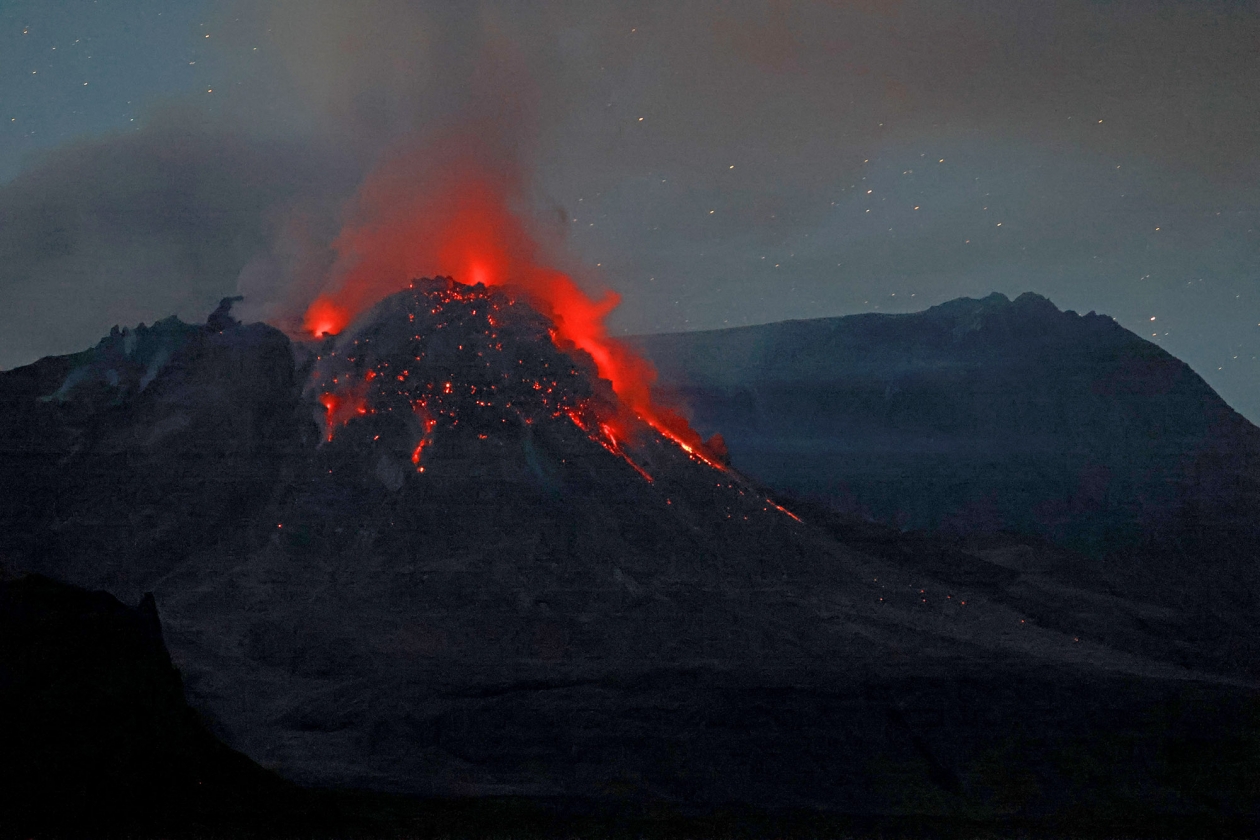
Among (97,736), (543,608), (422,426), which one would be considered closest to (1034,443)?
(422,426)

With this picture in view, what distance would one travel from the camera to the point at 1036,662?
73.6 metres

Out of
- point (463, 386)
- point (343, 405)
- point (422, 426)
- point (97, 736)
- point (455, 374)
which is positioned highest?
point (455, 374)

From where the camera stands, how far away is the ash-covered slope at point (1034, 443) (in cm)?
16412

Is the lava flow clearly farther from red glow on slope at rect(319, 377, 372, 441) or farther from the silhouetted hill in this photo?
the silhouetted hill

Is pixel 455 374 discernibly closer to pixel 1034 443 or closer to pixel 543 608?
pixel 543 608

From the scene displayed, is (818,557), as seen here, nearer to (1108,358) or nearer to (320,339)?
(320,339)

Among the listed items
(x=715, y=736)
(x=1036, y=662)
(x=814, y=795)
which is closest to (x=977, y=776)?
(x=814, y=795)

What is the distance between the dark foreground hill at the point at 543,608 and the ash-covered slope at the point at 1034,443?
2248 inches

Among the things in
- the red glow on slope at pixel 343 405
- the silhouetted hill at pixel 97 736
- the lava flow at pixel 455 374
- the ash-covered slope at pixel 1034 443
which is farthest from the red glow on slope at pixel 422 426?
the ash-covered slope at pixel 1034 443

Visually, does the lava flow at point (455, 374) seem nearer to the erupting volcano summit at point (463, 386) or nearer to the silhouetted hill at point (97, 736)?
the erupting volcano summit at point (463, 386)

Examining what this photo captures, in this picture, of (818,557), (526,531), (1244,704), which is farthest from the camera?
(818,557)

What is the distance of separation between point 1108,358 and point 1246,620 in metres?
77.0

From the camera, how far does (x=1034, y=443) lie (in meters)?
181

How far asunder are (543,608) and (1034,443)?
125182mm
